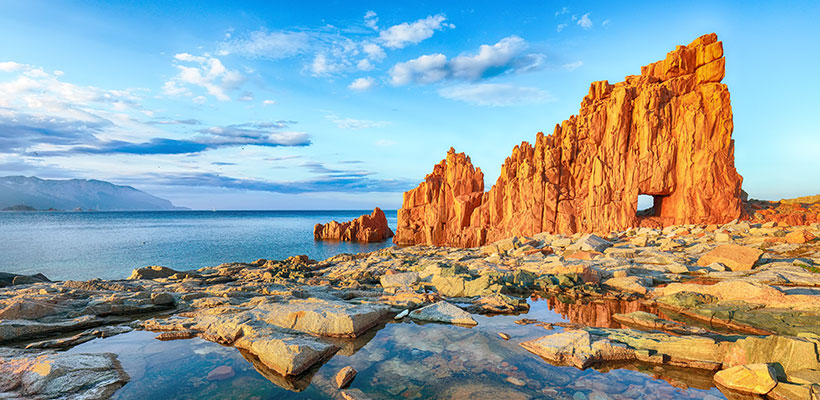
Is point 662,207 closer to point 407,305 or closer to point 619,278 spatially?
point 619,278

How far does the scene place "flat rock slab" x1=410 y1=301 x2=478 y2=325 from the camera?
1077cm

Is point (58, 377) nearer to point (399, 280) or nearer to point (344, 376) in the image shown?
point (344, 376)

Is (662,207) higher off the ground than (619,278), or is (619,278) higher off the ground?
(662,207)

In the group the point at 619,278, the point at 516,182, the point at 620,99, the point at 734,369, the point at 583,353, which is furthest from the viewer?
the point at 516,182

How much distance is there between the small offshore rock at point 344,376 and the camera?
6719mm

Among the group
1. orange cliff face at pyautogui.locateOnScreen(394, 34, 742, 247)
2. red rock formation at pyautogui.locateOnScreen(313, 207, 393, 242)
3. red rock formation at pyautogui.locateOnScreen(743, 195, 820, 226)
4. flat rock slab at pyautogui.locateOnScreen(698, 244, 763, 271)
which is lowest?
red rock formation at pyautogui.locateOnScreen(313, 207, 393, 242)

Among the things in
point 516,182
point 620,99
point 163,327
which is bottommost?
point 163,327

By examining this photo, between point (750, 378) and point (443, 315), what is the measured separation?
23.3 ft

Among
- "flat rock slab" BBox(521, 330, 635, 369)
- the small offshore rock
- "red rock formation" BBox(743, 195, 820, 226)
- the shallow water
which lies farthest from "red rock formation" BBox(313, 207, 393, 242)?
the small offshore rock

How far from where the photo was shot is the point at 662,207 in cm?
4047

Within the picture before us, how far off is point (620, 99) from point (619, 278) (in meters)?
33.4

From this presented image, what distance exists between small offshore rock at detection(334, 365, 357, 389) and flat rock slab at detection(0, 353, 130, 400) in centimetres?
413

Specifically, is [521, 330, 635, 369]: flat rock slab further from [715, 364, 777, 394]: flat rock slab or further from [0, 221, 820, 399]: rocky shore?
[715, 364, 777, 394]: flat rock slab

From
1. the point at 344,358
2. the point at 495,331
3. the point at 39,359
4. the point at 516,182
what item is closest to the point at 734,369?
the point at 495,331
